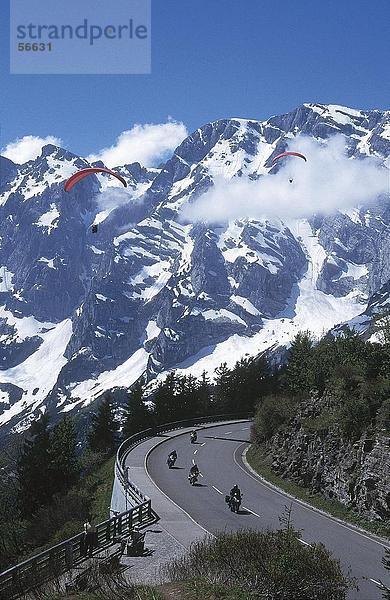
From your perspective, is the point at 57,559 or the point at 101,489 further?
the point at 101,489

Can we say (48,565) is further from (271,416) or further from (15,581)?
(271,416)

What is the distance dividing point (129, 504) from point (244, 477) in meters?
13.5

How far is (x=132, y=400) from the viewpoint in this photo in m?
76.8

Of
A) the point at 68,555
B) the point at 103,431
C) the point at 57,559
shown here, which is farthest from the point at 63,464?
the point at 57,559

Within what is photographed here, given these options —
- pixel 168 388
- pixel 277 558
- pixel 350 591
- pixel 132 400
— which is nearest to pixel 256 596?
pixel 277 558

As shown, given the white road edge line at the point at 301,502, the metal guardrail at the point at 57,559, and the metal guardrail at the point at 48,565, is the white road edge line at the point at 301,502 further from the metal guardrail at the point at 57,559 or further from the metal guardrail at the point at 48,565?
the metal guardrail at the point at 48,565

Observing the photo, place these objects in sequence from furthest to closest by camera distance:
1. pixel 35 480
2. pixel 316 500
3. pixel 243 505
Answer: pixel 35 480 → pixel 316 500 → pixel 243 505

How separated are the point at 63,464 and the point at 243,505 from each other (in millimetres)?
25975

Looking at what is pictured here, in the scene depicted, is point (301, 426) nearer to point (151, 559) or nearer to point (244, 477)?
point (244, 477)

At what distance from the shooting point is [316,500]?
3300 cm

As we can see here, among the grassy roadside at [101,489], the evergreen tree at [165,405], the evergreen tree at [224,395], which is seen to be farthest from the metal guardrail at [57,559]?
the evergreen tree at [224,395]

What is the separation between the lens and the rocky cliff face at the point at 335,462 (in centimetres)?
2823

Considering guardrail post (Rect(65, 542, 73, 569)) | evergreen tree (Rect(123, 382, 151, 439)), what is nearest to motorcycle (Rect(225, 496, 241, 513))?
guardrail post (Rect(65, 542, 73, 569))

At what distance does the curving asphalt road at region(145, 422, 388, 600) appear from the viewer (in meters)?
22.7
